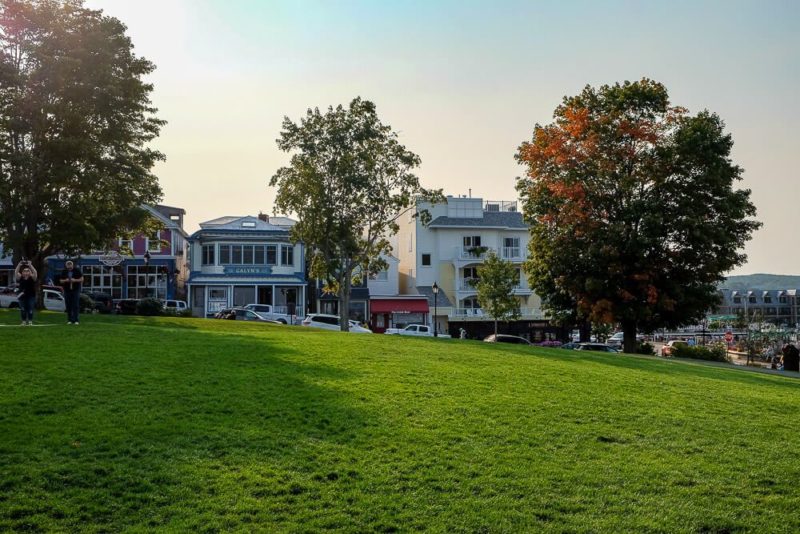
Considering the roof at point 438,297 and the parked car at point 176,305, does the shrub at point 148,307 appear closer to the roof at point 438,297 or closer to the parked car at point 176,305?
the parked car at point 176,305

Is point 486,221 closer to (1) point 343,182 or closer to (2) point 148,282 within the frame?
(2) point 148,282

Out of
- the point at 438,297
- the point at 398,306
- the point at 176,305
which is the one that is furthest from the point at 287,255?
the point at 438,297

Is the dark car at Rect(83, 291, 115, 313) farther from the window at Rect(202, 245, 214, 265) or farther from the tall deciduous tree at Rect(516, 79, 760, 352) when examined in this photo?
the tall deciduous tree at Rect(516, 79, 760, 352)

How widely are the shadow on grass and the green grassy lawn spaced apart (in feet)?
0.10

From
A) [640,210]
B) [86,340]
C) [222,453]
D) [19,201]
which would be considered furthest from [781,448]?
[19,201]

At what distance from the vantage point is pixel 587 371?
17.0 metres

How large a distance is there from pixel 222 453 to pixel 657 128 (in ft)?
103

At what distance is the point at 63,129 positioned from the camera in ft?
112

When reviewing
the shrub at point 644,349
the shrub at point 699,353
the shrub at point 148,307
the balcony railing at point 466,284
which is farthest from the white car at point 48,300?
the balcony railing at point 466,284

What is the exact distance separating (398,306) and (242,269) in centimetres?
1280

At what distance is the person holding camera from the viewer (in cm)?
2039

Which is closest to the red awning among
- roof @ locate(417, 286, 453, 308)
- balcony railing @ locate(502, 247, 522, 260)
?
roof @ locate(417, 286, 453, 308)

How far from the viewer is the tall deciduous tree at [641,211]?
33656 millimetres

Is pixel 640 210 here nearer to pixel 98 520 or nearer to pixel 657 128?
pixel 657 128
